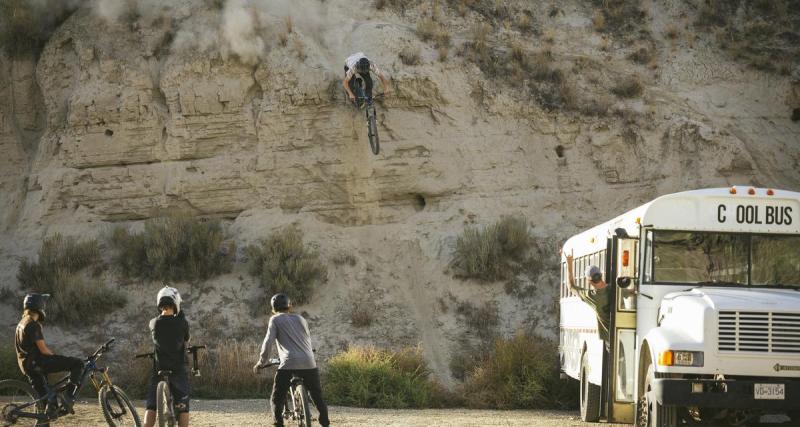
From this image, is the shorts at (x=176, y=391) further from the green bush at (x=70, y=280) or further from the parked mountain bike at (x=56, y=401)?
the green bush at (x=70, y=280)

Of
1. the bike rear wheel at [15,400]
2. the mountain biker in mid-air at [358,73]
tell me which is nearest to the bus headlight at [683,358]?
the bike rear wheel at [15,400]

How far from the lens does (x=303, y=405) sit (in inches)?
456

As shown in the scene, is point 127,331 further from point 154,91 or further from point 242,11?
point 242,11

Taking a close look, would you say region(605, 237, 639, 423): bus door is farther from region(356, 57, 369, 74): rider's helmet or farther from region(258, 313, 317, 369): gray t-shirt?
region(356, 57, 369, 74): rider's helmet

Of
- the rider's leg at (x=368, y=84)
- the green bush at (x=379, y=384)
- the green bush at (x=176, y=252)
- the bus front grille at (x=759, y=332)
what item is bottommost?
the green bush at (x=379, y=384)

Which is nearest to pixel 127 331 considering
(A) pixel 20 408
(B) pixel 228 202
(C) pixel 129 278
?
(C) pixel 129 278

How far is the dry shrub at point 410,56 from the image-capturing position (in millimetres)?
29812

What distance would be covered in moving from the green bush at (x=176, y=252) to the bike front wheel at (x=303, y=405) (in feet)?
52.8

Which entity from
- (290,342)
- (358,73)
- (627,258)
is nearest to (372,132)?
(358,73)

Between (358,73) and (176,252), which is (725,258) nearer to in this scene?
(358,73)

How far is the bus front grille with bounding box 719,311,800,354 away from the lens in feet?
37.9

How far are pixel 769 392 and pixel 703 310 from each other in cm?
111

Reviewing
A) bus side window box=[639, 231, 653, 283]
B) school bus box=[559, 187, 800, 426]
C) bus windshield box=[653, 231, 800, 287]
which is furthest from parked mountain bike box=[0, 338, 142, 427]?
bus windshield box=[653, 231, 800, 287]

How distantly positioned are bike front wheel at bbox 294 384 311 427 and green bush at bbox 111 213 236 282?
52.8 ft
